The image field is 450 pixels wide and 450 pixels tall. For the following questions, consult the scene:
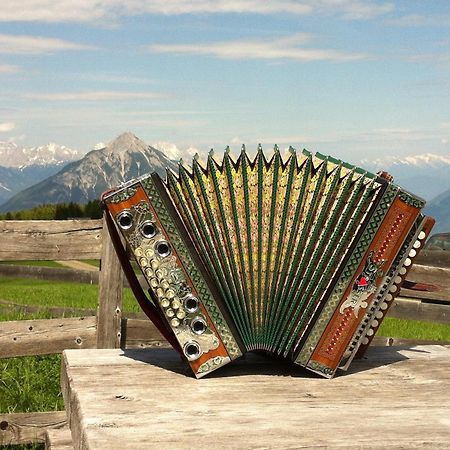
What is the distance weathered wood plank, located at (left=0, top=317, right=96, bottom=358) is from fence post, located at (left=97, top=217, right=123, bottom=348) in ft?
0.26

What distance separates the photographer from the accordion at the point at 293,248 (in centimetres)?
294

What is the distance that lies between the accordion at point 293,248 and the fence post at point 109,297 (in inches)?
62.8

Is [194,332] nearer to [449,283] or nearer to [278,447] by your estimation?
[278,447]

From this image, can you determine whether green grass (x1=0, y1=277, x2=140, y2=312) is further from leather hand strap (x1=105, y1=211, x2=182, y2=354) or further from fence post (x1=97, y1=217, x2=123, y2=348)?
leather hand strap (x1=105, y1=211, x2=182, y2=354)

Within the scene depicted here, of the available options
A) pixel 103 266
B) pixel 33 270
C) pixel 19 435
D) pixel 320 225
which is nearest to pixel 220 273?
pixel 320 225

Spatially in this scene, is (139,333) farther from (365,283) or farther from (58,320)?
(365,283)


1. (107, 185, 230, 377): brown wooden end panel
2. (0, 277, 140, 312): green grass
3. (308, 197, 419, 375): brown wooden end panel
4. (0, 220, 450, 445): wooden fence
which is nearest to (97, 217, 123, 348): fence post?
(0, 220, 450, 445): wooden fence

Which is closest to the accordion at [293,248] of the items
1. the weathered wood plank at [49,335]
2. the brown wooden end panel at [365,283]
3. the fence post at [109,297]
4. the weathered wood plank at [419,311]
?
the brown wooden end panel at [365,283]

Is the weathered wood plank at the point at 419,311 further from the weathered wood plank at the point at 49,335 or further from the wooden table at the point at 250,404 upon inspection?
the wooden table at the point at 250,404

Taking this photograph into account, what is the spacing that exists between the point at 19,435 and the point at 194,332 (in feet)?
7.52

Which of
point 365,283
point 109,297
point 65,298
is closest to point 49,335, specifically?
point 109,297

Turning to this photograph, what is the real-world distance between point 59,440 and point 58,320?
125 centimetres

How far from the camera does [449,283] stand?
233 inches

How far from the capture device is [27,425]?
4715 mm
